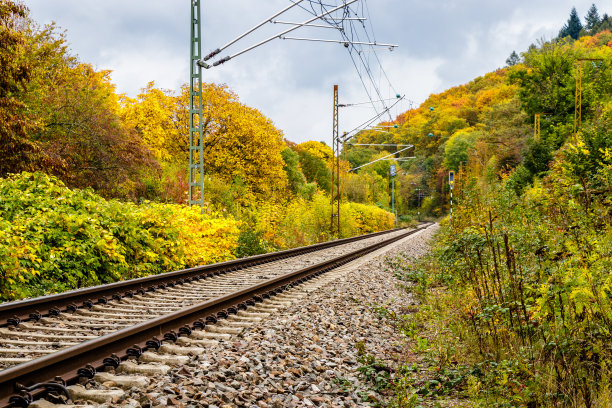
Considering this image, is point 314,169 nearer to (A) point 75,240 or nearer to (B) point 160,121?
(B) point 160,121

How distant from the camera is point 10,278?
25.3ft

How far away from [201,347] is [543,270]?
364 cm

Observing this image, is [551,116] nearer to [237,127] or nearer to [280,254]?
[237,127]

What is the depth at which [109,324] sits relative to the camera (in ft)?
19.8

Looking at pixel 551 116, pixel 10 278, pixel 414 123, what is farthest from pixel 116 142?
pixel 414 123

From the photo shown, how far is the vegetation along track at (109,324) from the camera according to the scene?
3.89m

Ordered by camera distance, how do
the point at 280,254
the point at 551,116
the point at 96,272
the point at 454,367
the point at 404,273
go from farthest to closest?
the point at 551,116 → the point at 280,254 → the point at 404,273 → the point at 96,272 → the point at 454,367

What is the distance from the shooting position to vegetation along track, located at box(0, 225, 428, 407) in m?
3.89

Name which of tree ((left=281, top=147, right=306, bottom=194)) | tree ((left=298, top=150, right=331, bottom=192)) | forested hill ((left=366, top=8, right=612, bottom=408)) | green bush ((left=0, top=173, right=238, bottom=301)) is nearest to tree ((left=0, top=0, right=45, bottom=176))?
green bush ((left=0, top=173, right=238, bottom=301))

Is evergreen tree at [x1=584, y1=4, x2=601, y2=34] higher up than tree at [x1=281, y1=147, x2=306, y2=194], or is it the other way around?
evergreen tree at [x1=584, y1=4, x2=601, y2=34]

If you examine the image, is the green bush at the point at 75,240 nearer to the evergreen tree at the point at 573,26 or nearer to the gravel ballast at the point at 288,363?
the gravel ballast at the point at 288,363

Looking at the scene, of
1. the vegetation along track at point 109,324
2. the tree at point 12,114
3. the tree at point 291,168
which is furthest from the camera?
the tree at point 291,168

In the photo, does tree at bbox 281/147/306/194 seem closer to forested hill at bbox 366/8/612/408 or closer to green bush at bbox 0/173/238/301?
forested hill at bbox 366/8/612/408

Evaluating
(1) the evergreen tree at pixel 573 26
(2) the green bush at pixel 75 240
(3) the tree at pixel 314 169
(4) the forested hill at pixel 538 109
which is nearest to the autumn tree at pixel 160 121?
(4) the forested hill at pixel 538 109
